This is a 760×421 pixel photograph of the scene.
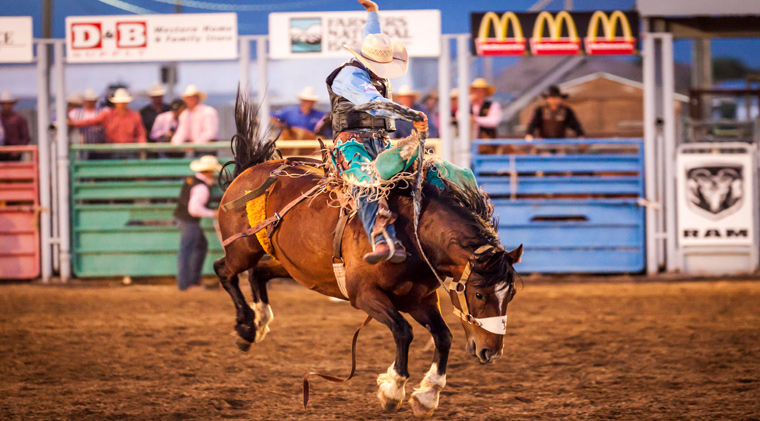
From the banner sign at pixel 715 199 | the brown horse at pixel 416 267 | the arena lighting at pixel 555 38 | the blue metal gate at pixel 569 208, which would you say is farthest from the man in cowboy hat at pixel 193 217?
the banner sign at pixel 715 199

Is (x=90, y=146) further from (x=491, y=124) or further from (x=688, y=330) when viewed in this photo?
(x=688, y=330)

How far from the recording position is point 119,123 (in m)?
9.83

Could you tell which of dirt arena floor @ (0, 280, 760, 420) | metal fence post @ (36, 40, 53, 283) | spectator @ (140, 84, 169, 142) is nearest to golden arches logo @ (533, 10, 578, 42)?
dirt arena floor @ (0, 280, 760, 420)

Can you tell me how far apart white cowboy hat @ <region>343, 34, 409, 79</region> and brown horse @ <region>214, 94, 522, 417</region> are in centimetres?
65

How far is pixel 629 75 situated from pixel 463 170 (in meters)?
17.2

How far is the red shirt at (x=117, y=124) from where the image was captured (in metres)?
9.80

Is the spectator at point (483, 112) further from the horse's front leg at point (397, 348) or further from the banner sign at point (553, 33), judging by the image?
the horse's front leg at point (397, 348)

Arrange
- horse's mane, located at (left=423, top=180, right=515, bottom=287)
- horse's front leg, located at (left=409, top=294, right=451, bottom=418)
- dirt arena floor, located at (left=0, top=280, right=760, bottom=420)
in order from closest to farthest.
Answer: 1. horse's mane, located at (left=423, top=180, right=515, bottom=287)
2. horse's front leg, located at (left=409, top=294, right=451, bottom=418)
3. dirt arena floor, located at (left=0, top=280, right=760, bottom=420)

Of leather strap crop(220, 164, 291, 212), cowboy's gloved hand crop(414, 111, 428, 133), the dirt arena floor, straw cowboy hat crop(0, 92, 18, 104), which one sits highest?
straw cowboy hat crop(0, 92, 18, 104)

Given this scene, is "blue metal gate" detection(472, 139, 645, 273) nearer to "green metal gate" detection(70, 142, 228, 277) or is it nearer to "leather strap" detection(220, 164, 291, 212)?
"green metal gate" detection(70, 142, 228, 277)

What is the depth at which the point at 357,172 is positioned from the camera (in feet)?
13.2

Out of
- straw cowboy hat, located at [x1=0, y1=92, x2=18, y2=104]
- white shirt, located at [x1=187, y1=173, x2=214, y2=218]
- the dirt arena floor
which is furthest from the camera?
straw cowboy hat, located at [x1=0, y1=92, x2=18, y2=104]

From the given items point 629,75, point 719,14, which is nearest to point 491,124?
point 719,14

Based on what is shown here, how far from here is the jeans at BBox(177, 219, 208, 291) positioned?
8984 mm
